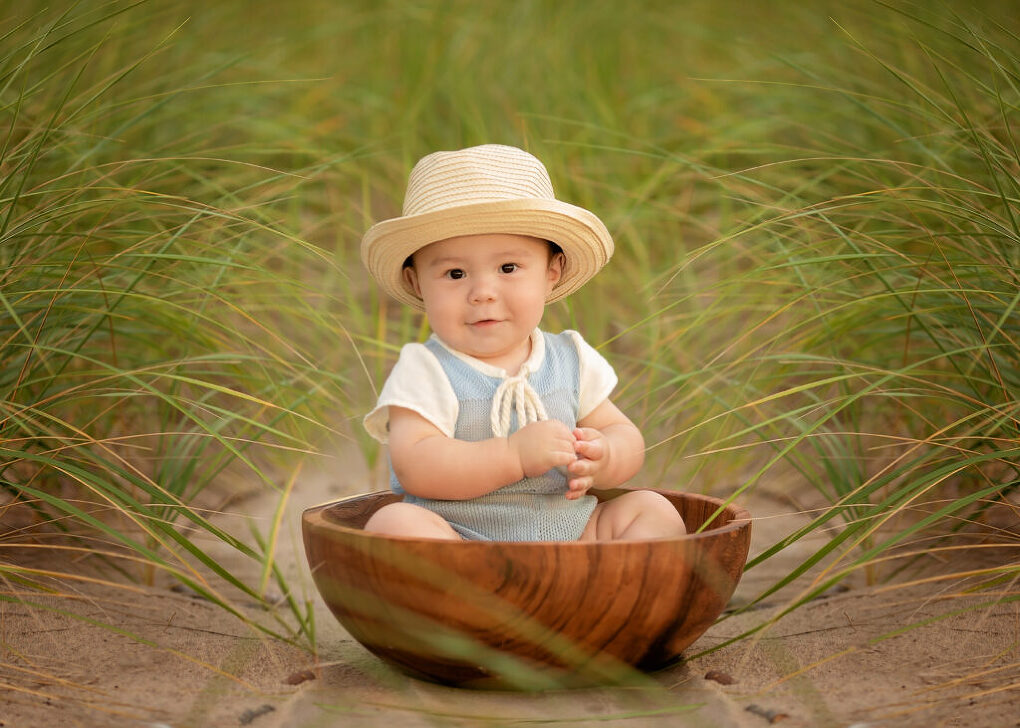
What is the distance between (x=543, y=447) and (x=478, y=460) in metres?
0.12

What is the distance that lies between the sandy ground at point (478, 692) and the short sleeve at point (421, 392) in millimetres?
330

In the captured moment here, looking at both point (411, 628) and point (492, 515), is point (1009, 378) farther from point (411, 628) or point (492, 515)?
point (411, 628)

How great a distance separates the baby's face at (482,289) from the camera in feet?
6.12

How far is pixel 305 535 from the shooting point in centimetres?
177

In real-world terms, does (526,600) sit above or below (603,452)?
below

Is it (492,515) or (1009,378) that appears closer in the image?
(492,515)

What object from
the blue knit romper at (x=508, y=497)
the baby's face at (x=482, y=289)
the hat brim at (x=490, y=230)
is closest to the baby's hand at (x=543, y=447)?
the blue knit romper at (x=508, y=497)

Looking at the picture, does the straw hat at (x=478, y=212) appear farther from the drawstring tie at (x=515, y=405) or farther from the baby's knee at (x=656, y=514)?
the baby's knee at (x=656, y=514)

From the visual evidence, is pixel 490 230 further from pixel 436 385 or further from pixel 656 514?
pixel 656 514

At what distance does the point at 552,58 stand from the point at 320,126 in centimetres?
115

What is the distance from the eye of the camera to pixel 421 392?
185 centimetres

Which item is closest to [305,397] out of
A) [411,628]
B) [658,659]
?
[411,628]

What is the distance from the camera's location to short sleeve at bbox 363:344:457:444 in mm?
1831

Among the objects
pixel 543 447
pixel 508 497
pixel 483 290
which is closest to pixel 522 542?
pixel 543 447
